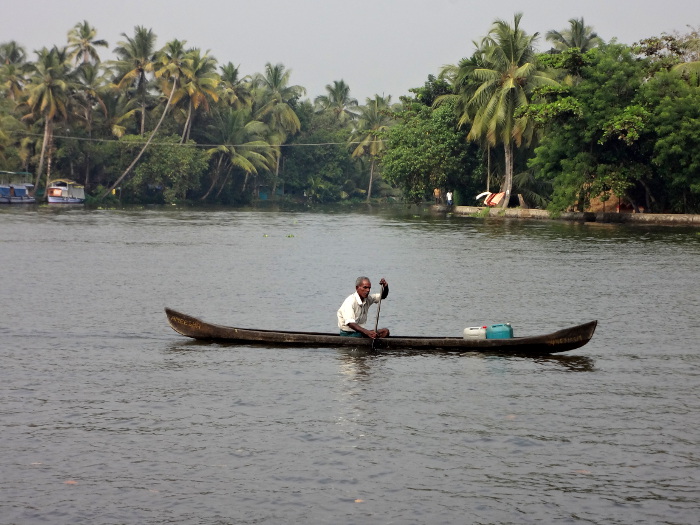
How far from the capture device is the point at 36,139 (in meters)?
83.4

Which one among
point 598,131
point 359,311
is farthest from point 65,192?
point 359,311

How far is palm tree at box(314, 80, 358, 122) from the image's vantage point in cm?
12206

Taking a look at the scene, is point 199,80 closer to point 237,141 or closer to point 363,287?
point 237,141

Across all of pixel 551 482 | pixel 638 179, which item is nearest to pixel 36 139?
pixel 638 179

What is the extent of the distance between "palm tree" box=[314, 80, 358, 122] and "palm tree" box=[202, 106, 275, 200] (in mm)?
25167

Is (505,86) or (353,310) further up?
(505,86)

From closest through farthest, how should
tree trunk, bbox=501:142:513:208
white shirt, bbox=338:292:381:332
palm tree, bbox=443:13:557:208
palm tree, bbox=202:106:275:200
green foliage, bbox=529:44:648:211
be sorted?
1. white shirt, bbox=338:292:381:332
2. green foliage, bbox=529:44:648:211
3. palm tree, bbox=443:13:557:208
4. tree trunk, bbox=501:142:513:208
5. palm tree, bbox=202:106:275:200

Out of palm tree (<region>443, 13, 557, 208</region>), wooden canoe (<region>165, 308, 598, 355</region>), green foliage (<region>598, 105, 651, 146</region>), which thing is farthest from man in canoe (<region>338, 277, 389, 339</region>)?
palm tree (<region>443, 13, 557, 208</region>)

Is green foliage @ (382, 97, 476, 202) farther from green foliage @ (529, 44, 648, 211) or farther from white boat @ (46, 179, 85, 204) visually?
white boat @ (46, 179, 85, 204)

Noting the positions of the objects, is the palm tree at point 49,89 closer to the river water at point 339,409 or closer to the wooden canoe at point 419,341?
the river water at point 339,409

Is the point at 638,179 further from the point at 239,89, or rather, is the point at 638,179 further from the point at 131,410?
the point at 239,89

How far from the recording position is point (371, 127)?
112 m

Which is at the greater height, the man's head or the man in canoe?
the man's head

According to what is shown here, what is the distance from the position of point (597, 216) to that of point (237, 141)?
47.7m
